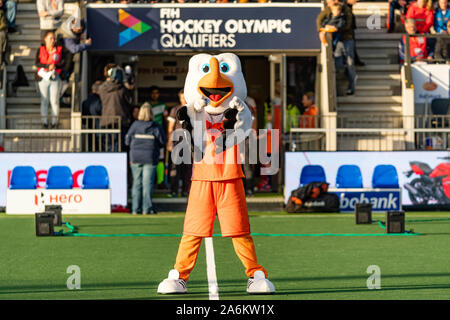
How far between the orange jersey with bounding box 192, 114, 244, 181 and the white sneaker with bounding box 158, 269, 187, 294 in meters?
0.94

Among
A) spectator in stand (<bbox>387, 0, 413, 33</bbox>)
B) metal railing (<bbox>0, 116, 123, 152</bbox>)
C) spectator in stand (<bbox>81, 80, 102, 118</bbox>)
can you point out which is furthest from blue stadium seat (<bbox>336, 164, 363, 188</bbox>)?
spectator in stand (<bbox>387, 0, 413, 33</bbox>)

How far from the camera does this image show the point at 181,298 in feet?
29.0

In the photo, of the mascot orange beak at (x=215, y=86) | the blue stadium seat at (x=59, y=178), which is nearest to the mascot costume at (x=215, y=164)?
the mascot orange beak at (x=215, y=86)

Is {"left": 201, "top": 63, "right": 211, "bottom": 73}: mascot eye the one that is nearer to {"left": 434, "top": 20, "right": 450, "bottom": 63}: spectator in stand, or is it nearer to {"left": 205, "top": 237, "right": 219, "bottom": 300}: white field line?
{"left": 205, "top": 237, "right": 219, "bottom": 300}: white field line

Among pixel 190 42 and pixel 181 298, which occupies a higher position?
pixel 190 42

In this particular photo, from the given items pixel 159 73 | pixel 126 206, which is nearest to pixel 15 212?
pixel 126 206

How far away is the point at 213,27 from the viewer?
76.1ft

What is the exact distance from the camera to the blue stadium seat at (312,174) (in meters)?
19.5

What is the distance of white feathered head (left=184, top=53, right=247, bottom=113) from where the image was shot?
9.25 meters

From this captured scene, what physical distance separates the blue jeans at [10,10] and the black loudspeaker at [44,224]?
33.1 ft

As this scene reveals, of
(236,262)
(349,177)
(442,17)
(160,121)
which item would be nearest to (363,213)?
(349,177)

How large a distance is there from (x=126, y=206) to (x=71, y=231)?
4.48 metres
